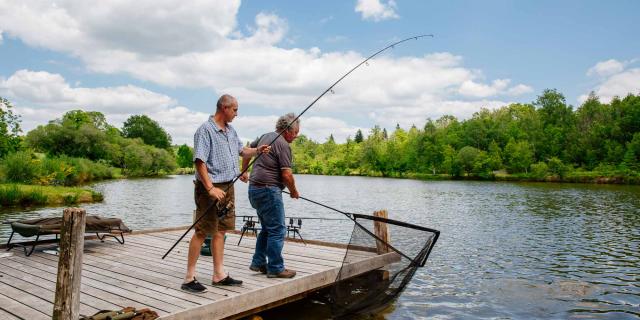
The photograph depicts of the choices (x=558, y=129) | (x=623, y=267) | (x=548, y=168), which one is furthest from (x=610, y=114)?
(x=623, y=267)

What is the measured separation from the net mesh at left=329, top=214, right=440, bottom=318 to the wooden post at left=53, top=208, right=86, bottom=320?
362cm

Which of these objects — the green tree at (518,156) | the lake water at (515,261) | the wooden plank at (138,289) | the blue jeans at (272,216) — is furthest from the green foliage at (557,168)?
the wooden plank at (138,289)

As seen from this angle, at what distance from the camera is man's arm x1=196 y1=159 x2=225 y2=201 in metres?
5.02

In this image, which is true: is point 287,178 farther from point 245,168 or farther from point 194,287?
point 194,287

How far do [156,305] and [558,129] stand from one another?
104 meters

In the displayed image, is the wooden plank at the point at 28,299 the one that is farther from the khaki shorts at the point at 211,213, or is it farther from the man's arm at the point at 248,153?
the man's arm at the point at 248,153

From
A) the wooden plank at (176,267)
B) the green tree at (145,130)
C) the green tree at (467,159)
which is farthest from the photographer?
the green tree at (145,130)

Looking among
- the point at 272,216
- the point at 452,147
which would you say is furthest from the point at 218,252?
the point at 452,147

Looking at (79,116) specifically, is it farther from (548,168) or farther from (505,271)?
(505,271)

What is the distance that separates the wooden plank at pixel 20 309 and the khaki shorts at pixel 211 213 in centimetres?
177

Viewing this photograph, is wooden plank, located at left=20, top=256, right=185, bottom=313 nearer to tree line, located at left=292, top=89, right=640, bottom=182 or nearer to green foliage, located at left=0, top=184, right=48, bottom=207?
green foliage, located at left=0, top=184, right=48, bottom=207

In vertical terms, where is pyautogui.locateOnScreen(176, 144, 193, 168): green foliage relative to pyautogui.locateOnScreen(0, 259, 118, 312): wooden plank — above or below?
above

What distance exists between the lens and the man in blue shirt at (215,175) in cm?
530

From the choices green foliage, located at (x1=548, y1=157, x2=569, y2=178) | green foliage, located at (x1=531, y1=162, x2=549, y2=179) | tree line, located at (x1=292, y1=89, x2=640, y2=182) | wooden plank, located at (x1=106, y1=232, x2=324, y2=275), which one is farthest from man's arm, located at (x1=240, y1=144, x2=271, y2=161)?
green foliage, located at (x1=531, y1=162, x2=549, y2=179)
